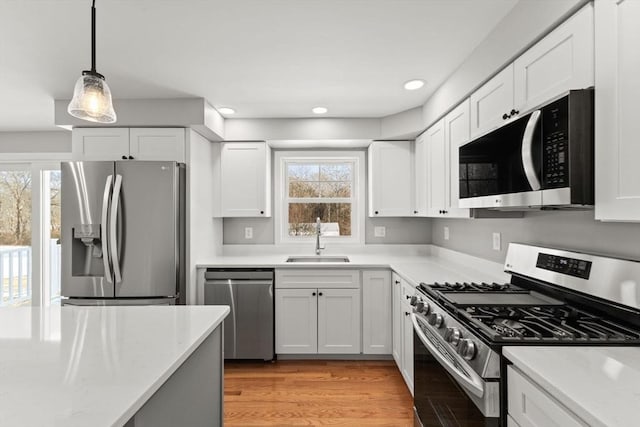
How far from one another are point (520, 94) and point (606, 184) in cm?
67

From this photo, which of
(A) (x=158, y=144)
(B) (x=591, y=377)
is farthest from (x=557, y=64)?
(A) (x=158, y=144)

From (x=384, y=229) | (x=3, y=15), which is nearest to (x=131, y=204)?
(x=3, y=15)

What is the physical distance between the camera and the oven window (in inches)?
48.3

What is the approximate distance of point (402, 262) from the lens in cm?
311

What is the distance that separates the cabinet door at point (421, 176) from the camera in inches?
120

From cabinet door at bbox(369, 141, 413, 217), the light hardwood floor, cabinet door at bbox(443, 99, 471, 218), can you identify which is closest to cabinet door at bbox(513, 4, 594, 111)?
cabinet door at bbox(443, 99, 471, 218)

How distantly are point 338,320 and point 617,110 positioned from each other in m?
2.48

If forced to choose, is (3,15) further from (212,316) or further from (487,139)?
(487,139)

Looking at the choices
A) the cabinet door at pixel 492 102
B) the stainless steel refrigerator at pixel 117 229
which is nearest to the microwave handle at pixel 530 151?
the cabinet door at pixel 492 102

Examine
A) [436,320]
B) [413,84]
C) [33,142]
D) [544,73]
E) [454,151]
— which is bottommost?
[436,320]

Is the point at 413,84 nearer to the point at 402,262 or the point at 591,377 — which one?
the point at 402,262

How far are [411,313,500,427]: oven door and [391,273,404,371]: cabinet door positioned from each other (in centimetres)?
82

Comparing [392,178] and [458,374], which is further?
[392,178]

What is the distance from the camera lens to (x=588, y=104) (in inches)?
46.0
